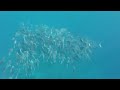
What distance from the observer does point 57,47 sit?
264 cm
